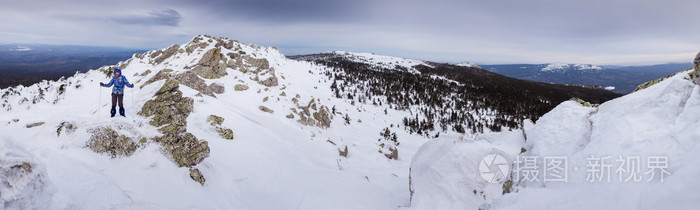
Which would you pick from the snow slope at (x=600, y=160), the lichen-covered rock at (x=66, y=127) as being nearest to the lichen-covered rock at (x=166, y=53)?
the lichen-covered rock at (x=66, y=127)

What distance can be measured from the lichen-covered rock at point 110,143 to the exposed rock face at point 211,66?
17.3m

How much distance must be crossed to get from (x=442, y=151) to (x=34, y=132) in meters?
13.5

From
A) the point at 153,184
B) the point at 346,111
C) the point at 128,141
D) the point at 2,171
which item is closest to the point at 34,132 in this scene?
the point at 128,141

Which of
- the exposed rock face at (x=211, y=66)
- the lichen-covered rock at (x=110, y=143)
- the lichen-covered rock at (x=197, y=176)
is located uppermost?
the exposed rock face at (x=211, y=66)

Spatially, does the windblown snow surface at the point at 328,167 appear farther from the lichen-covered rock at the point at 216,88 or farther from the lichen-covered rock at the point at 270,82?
the lichen-covered rock at the point at 270,82

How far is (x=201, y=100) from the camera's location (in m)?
16.2

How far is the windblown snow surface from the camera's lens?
452 centimetres

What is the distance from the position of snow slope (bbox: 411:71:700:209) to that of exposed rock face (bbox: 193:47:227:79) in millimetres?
22474

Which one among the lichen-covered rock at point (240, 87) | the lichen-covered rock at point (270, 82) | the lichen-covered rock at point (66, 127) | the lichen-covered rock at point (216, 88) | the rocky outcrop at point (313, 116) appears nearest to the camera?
the lichen-covered rock at point (66, 127)

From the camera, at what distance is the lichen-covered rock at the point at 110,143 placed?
7.56 m

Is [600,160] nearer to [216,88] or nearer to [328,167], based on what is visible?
[328,167]

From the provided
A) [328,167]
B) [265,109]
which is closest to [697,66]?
[328,167]

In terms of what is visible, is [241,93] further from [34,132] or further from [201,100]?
[34,132]

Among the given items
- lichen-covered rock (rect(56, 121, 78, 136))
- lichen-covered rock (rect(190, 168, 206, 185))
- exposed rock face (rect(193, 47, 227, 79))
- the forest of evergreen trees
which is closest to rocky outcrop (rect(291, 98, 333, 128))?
exposed rock face (rect(193, 47, 227, 79))
